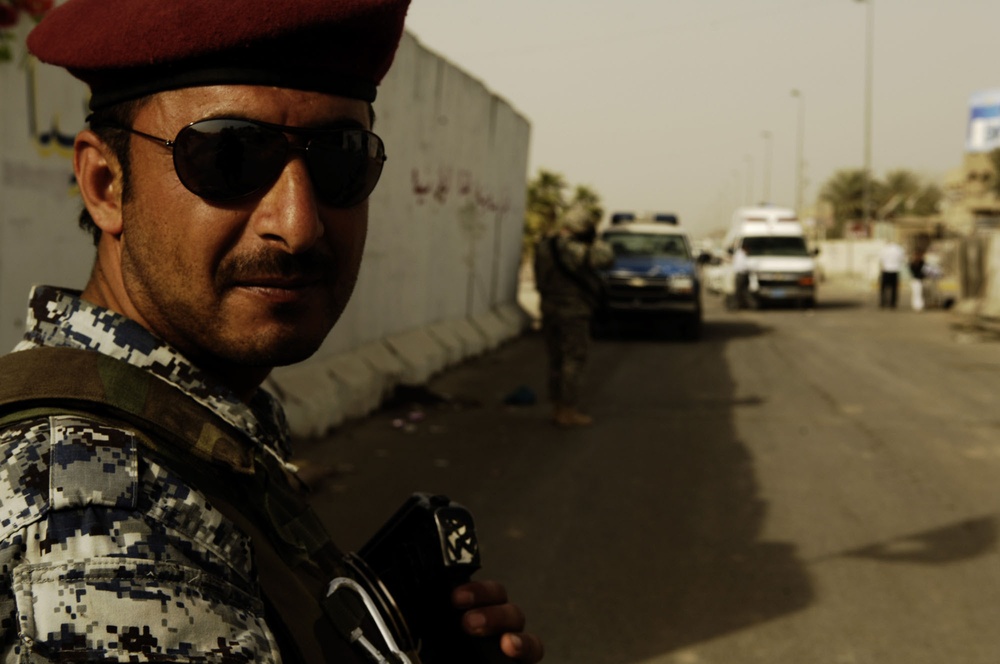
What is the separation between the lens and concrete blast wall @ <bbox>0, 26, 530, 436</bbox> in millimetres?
5438

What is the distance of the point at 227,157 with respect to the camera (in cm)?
118

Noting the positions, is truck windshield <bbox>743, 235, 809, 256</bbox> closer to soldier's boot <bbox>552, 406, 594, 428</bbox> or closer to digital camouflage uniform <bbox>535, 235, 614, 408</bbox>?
digital camouflage uniform <bbox>535, 235, 614, 408</bbox>

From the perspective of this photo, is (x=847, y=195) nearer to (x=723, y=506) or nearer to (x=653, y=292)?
(x=653, y=292)

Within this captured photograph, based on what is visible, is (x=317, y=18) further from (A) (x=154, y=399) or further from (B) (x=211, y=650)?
(B) (x=211, y=650)

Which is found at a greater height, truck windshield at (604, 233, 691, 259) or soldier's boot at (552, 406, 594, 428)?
truck windshield at (604, 233, 691, 259)

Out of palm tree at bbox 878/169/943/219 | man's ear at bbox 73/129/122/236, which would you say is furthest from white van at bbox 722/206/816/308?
palm tree at bbox 878/169/943/219

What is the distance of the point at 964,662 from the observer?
4.32 m

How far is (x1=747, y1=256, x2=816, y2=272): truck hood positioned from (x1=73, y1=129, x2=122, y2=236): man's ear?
25.4 m

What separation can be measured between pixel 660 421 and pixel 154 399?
30.0 ft

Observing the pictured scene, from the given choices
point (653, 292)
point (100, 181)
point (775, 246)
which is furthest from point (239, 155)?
point (775, 246)

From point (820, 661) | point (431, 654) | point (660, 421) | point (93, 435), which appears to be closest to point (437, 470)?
point (660, 421)

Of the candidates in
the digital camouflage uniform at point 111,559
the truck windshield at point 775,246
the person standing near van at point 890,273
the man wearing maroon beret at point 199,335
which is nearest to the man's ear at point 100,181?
the man wearing maroon beret at point 199,335

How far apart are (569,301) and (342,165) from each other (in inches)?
331

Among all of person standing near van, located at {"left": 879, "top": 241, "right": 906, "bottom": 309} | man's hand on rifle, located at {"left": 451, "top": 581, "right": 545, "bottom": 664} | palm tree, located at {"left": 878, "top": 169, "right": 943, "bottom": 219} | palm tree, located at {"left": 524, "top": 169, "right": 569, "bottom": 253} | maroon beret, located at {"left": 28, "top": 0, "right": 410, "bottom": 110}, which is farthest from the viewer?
palm tree, located at {"left": 878, "top": 169, "right": 943, "bottom": 219}
